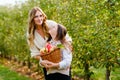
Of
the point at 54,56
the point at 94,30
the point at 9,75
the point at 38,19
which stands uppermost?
the point at 38,19

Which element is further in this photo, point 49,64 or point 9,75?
point 9,75

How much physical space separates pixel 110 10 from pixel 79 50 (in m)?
1.48

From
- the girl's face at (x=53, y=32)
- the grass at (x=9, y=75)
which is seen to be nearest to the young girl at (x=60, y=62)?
the girl's face at (x=53, y=32)

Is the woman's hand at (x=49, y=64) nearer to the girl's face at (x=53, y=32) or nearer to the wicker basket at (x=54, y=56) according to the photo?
the wicker basket at (x=54, y=56)

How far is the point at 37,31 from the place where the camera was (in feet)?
16.9

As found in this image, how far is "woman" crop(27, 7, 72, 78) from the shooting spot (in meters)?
5.09

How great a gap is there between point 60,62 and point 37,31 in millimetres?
623

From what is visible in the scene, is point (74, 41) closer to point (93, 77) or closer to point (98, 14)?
point (98, 14)

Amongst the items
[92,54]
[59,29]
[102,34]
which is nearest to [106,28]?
[102,34]

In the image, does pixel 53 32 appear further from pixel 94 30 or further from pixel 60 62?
pixel 94 30

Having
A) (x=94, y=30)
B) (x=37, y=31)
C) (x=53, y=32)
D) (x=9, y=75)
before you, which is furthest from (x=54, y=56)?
(x=9, y=75)

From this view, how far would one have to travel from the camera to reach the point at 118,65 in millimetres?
7895

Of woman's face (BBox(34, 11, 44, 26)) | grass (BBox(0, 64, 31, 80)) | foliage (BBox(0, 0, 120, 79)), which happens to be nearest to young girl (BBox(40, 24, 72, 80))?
woman's face (BBox(34, 11, 44, 26))

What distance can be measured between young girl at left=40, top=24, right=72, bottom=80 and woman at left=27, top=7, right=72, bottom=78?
87 millimetres
